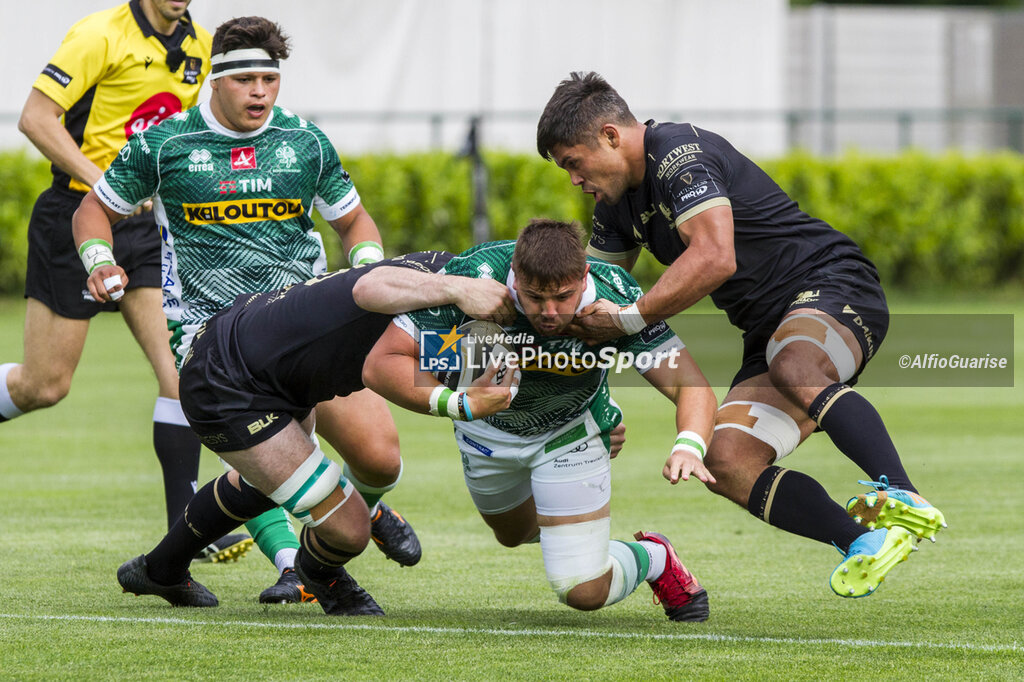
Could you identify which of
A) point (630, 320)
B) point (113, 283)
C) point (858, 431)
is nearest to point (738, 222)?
point (630, 320)

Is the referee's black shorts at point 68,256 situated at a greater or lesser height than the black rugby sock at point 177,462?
greater

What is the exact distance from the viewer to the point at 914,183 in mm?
22719

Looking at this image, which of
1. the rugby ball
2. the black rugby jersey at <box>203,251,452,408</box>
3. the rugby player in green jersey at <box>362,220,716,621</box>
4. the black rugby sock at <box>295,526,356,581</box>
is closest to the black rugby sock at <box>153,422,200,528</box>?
the black rugby sock at <box>295,526,356,581</box>

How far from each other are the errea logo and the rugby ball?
147cm

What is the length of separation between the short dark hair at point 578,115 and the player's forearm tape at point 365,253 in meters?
0.98

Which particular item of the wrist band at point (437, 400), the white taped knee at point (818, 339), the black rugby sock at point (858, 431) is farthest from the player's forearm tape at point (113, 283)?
the black rugby sock at point (858, 431)

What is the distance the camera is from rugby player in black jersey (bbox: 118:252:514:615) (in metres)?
4.91

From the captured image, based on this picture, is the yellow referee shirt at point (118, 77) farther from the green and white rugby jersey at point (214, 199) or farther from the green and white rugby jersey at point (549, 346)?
the green and white rugby jersey at point (549, 346)

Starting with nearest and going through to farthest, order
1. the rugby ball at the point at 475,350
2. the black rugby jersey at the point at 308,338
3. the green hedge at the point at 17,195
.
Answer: the rugby ball at the point at 475,350
the black rugby jersey at the point at 308,338
the green hedge at the point at 17,195

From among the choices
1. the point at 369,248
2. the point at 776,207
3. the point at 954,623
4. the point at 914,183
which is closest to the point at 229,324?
the point at 369,248

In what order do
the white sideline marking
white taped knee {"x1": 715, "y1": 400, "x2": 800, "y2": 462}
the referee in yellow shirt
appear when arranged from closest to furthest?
the white sideline marking, white taped knee {"x1": 715, "y1": 400, "x2": 800, "y2": 462}, the referee in yellow shirt

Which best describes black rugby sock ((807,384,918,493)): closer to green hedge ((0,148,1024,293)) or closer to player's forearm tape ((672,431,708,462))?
player's forearm tape ((672,431,708,462))

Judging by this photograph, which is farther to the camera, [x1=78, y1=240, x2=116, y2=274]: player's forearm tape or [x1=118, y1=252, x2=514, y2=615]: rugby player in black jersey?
[x1=78, y1=240, x2=116, y2=274]: player's forearm tape

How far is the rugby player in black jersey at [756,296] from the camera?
4855 millimetres
